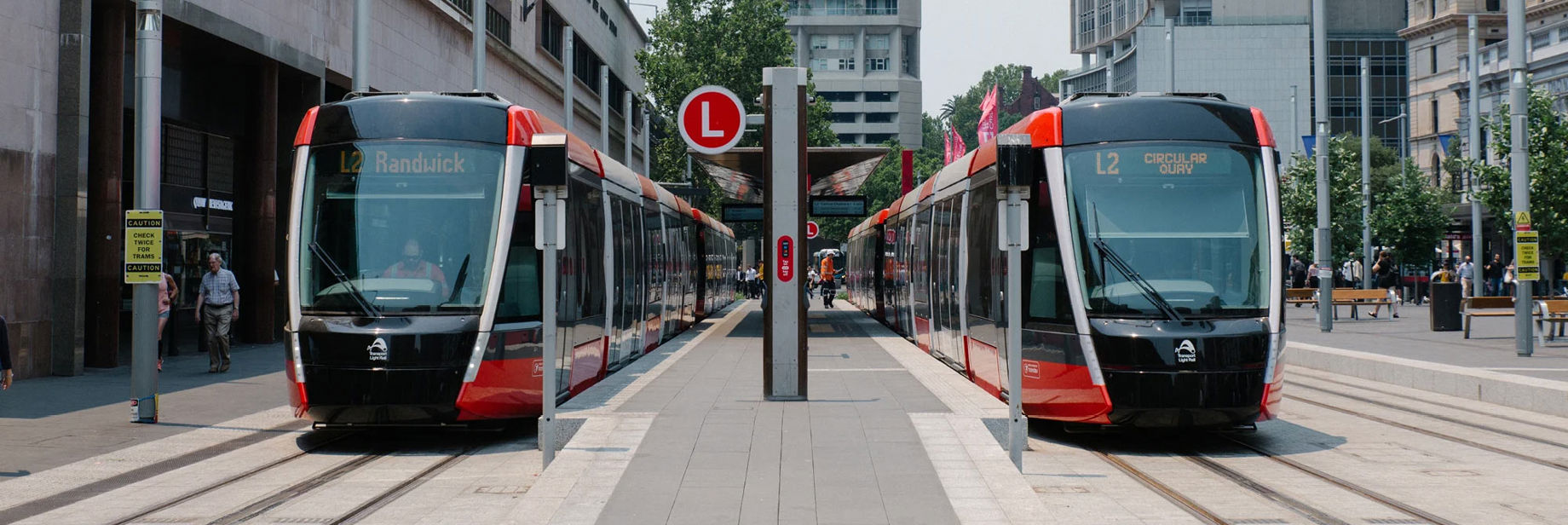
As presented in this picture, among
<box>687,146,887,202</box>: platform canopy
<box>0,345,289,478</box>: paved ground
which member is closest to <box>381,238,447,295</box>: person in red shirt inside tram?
<box>0,345,289,478</box>: paved ground

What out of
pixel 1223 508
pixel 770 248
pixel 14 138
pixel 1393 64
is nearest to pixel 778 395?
pixel 770 248

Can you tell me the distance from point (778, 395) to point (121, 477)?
5352 mm

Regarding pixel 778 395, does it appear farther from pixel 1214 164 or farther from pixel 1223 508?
pixel 1223 508

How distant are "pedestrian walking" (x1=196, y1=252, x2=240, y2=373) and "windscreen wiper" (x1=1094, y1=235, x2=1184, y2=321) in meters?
11.8

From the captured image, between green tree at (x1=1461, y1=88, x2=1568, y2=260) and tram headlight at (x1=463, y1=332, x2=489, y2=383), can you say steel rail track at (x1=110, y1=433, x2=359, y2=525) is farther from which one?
green tree at (x1=1461, y1=88, x2=1568, y2=260)

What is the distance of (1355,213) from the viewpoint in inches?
1914

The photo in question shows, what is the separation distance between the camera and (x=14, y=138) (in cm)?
1633

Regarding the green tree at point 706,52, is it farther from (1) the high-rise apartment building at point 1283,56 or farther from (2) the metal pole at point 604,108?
(1) the high-rise apartment building at point 1283,56

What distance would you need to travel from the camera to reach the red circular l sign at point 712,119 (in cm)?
1170

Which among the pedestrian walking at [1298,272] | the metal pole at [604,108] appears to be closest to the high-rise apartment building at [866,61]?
the metal pole at [604,108]

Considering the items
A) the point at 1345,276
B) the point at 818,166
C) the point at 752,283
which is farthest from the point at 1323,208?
the point at 752,283

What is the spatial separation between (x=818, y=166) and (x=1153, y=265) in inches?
691

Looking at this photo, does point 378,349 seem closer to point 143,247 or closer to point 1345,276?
point 143,247

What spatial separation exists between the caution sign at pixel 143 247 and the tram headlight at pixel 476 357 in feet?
12.5
